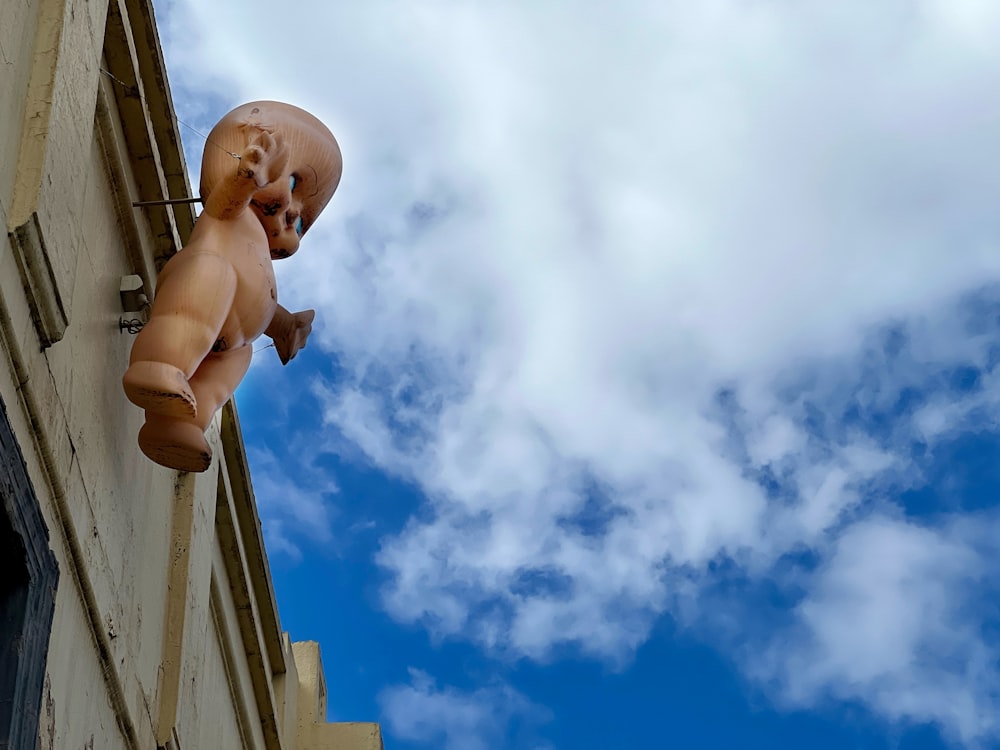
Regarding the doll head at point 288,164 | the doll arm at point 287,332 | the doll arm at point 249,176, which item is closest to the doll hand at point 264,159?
the doll arm at point 249,176

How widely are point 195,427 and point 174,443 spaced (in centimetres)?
11

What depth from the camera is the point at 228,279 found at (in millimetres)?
6430

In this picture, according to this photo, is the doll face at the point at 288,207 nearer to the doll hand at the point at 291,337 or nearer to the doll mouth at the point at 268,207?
the doll mouth at the point at 268,207

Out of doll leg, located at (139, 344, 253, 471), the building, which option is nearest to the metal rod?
the building

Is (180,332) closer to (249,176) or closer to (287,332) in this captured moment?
(249,176)

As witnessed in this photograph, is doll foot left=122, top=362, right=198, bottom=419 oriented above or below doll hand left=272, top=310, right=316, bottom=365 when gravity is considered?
below

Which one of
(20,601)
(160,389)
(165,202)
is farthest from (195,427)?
(165,202)

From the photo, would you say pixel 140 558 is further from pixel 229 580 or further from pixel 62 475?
pixel 229 580

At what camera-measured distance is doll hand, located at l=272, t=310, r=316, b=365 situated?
24.1 feet

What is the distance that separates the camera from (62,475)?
5.70 metres

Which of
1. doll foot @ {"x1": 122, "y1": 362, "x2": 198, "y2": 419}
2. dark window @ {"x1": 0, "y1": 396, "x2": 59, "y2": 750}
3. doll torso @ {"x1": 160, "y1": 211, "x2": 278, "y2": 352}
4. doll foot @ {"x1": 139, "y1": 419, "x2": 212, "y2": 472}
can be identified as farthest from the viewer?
doll torso @ {"x1": 160, "y1": 211, "x2": 278, "y2": 352}

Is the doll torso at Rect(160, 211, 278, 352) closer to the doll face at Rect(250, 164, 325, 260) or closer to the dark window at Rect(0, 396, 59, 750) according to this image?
the doll face at Rect(250, 164, 325, 260)

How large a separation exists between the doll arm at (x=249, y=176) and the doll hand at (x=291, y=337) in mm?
909

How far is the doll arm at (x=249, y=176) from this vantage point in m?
6.37
